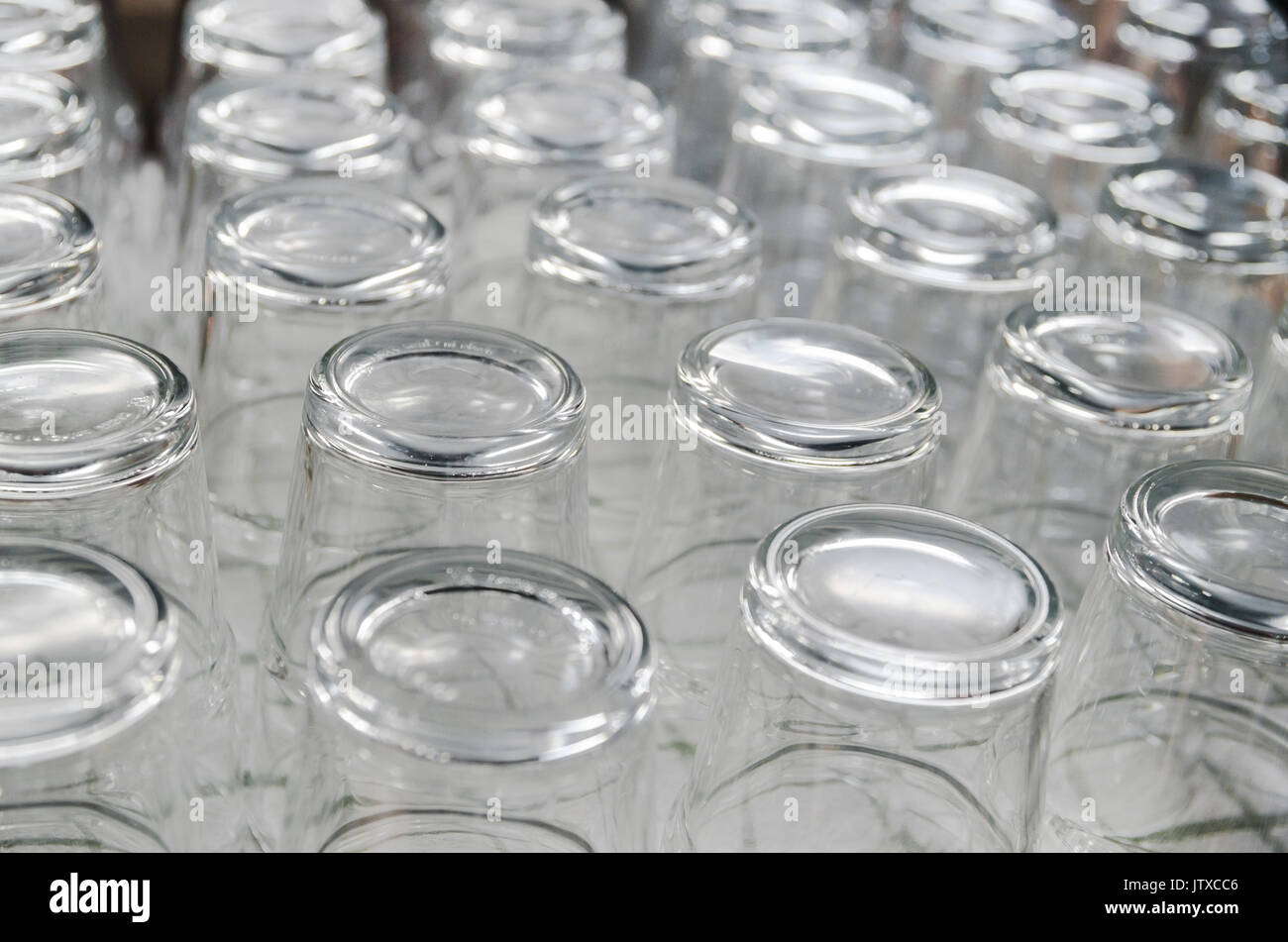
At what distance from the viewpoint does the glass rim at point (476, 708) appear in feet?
0.75

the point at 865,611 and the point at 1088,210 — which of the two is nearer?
the point at 865,611

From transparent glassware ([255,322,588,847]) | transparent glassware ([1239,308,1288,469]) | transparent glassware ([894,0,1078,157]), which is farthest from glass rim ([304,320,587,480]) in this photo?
transparent glassware ([894,0,1078,157])

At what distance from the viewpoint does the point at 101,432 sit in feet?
0.98

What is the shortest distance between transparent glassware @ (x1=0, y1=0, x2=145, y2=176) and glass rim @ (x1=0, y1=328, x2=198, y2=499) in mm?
212

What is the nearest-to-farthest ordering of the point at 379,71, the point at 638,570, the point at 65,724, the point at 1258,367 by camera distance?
the point at 65,724
the point at 638,570
the point at 1258,367
the point at 379,71

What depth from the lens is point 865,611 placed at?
10.7 inches

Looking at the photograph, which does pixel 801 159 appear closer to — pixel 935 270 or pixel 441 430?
pixel 935 270

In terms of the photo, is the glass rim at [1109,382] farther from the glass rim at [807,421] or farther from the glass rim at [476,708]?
the glass rim at [476,708]

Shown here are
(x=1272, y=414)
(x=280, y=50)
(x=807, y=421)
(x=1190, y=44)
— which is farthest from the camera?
(x=1190, y=44)

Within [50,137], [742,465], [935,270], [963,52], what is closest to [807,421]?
[742,465]

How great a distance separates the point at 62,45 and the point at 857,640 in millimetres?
422

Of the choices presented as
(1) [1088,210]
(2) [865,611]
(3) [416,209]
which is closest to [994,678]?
(2) [865,611]
